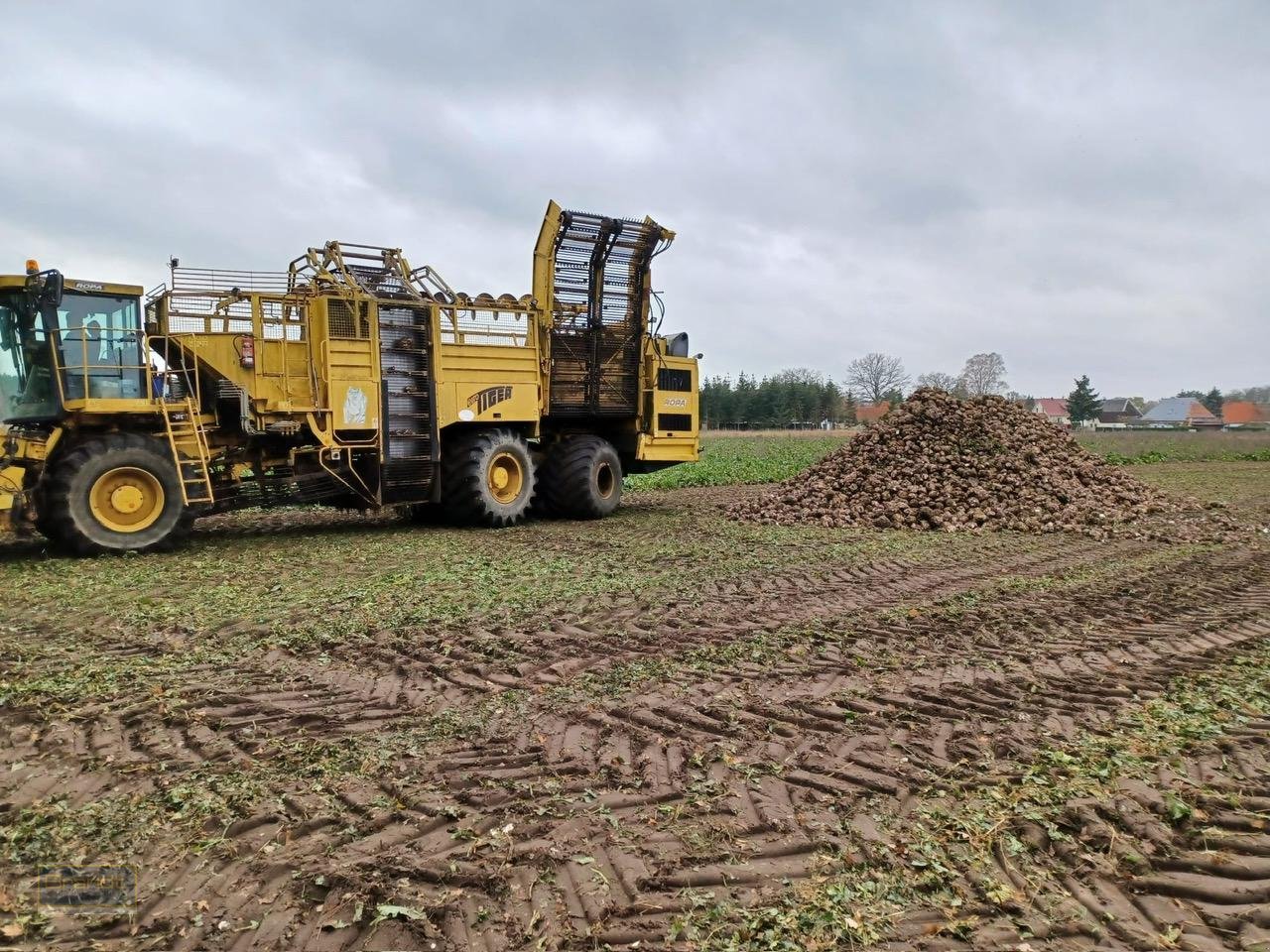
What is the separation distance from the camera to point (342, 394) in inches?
448

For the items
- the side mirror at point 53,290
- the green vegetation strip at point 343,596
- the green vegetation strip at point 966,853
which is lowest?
the green vegetation strip at point 966,853

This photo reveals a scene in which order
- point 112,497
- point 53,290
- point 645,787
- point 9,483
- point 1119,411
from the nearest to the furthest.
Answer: point 645,787 < point 9,483 < point 53,290 < point 112,497 < point 1119,411

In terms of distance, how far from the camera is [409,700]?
490 centimetres

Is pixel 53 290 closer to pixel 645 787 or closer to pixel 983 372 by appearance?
pixel 645 787

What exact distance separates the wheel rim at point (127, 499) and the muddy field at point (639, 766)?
1919 millimetres

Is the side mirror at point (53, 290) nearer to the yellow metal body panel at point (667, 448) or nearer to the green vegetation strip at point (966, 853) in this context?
the yellow metal body panel at point (667, 448)

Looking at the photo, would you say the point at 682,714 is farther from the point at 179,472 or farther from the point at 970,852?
the point at 179,472

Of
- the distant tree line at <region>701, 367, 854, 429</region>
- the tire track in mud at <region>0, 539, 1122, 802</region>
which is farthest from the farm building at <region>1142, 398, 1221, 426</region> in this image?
the tire track in mud at <region>0, 539, 1122, 802</region>

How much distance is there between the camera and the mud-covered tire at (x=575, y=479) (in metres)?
13.7

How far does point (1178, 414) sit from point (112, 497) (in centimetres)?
9551

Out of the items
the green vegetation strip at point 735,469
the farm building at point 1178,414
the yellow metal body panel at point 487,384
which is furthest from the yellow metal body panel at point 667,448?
the farm building at point 1178,414

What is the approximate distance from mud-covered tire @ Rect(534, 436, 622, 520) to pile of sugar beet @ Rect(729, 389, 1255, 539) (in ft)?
7.40

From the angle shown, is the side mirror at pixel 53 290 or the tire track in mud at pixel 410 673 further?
the side mirror at pixel 53 290

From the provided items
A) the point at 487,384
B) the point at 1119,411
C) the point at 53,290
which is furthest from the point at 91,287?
the point at 1119,411
